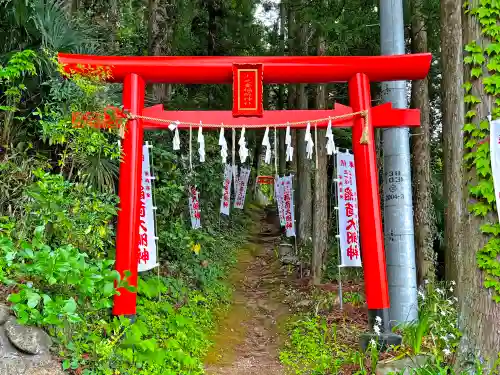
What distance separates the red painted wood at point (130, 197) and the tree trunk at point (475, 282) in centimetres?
368

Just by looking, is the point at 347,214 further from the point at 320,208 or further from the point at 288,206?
the point at 288,206

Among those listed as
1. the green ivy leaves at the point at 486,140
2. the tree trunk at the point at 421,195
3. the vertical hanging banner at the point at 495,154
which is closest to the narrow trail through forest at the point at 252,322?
the tree trunk at the point at 421,195

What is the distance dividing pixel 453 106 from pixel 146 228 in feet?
14.0

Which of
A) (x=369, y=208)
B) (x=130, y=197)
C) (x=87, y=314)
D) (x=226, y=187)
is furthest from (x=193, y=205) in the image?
(x=87, y=314)

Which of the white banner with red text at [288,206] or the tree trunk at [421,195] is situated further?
the white banner with red text at [288,206]

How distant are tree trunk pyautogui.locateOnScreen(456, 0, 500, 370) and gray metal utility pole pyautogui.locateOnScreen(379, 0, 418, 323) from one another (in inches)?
68.6

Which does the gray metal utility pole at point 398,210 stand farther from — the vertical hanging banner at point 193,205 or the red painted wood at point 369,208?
the vertical hanging banner at point 193,205

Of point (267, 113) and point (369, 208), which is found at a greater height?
point (267, 113)

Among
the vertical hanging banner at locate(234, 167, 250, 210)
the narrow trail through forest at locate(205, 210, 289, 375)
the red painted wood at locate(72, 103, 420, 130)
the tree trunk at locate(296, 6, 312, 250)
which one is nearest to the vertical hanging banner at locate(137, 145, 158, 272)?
the red painted wood at locate(72, 103, 420, 130)

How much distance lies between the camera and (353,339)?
7.29m

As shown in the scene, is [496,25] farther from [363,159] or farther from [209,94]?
[209,94]

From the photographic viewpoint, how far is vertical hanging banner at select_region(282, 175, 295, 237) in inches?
511

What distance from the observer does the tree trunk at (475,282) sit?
427cm

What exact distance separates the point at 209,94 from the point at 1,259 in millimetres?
10830
